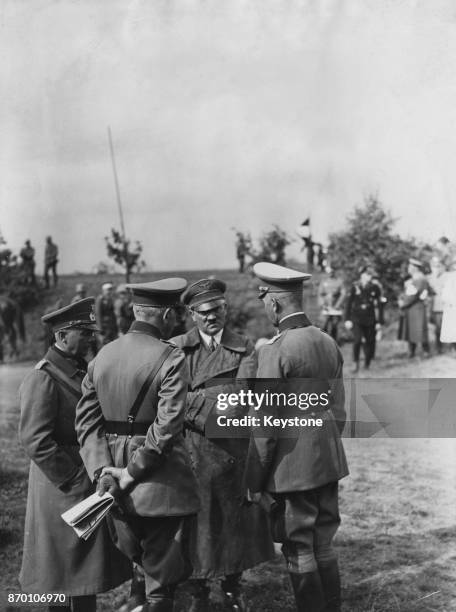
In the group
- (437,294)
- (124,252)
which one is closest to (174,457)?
(124,252)

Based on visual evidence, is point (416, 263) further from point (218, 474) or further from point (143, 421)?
point (143, 421)

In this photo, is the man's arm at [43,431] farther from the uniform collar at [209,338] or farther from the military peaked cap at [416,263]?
the military peaked cap at [416,263]

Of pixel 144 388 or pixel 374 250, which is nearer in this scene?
pixel 144 388

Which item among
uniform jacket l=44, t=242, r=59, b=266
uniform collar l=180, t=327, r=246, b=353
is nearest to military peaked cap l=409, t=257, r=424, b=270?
uniform jacket l=44, t=242, r=59, b=266

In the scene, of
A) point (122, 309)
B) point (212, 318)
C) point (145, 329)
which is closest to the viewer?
point (145, 329)

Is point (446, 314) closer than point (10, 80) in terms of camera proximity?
No

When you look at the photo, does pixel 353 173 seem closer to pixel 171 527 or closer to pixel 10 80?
pixel 10 80

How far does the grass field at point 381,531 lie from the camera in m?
3.80

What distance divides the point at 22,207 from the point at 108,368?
16.1 feet

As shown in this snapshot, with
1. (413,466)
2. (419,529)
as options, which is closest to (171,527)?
(419,529)

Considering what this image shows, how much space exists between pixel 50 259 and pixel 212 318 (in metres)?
7.31

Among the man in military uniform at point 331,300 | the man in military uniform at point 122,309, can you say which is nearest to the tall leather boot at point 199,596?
the man in military uniform at point 122,309

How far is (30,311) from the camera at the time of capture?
475 inches

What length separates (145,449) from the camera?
282 centimetres
